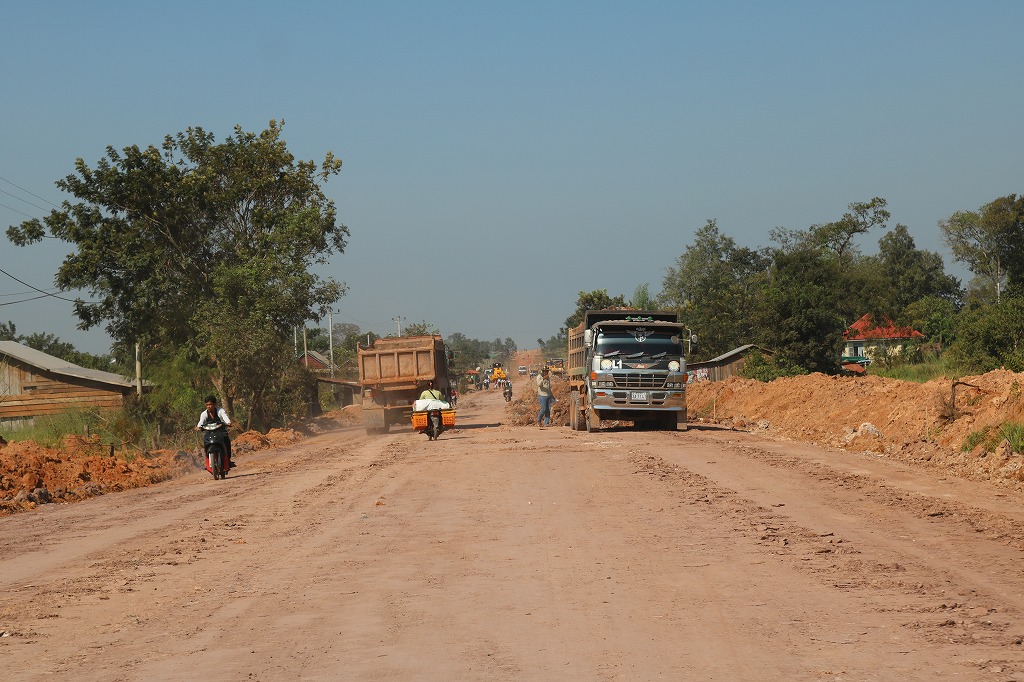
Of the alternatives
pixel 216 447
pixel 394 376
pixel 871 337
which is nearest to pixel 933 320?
pixel 871 337

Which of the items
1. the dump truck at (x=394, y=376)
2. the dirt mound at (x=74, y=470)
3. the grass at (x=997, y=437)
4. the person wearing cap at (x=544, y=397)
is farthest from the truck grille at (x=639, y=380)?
the dirt mound at (x=74, y=470)

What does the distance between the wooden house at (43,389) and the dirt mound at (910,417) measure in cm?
2972

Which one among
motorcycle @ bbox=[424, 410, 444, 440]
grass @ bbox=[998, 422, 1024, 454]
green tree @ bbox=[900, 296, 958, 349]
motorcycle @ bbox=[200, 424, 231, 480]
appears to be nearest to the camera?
grass @ bbox=[998, 422, 1024, 454]

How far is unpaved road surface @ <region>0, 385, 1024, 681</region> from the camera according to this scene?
6.29m

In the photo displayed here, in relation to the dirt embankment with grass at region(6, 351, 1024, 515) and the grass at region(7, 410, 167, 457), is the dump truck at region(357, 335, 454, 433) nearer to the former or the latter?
the dirt embankment with grass at region(6, 351, 1024, 515)

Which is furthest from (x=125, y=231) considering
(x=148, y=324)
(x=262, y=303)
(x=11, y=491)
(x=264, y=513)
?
(x=264, y=513)

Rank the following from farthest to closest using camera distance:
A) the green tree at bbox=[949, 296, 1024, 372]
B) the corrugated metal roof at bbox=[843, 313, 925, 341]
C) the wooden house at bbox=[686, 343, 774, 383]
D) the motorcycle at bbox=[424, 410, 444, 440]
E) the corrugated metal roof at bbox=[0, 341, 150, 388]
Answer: the corrugated metal roof at bbox=[843, 313, 925, 341] → the wooden house at bbox=[686, 343, 774, 383] → the corrugated metal roof at bbox=[0, 341, 150, 388] → the green tree at bbox=[949, 296, 1024, 372] → the motorcycle at bbox=[424, 410, 444, 440]

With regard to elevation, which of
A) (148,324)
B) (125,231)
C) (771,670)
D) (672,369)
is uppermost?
(125,231)

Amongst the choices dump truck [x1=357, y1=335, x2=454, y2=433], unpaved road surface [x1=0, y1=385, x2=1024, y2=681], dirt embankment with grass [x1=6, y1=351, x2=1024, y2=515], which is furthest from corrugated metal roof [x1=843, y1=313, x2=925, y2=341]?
unpaved road surface [x1=0, y1=385, x2=1024, y2=681]

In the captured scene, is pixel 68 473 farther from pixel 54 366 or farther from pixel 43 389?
pixel 54 366

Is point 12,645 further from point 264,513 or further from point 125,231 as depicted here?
point 125,231

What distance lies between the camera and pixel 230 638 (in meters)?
6.98

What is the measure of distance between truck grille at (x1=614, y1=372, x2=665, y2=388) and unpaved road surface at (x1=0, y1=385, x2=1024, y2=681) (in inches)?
415

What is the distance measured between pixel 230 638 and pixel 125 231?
36427 mm
